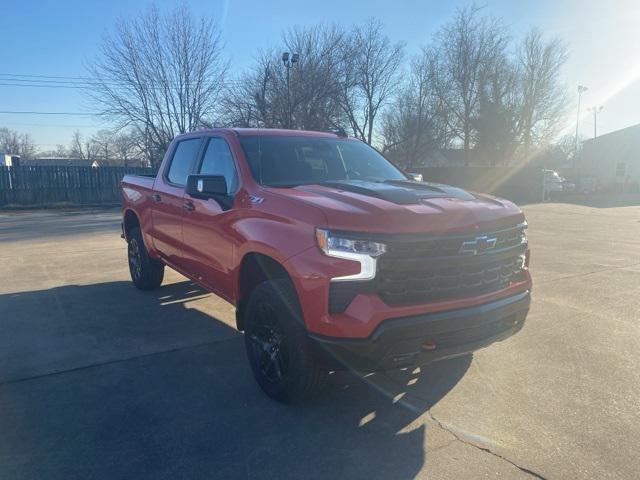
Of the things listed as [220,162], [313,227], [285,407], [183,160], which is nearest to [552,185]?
[183,160]

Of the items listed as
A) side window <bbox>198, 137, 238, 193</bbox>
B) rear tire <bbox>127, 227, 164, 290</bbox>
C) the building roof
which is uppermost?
the building roof

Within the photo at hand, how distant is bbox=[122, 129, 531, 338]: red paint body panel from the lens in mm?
3080

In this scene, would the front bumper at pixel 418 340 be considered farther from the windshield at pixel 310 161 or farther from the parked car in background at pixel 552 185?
the parked car in background at pixel 552 185

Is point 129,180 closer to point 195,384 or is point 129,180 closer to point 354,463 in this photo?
point 195,384

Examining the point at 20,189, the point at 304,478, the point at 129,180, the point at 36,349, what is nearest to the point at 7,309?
the point at 36,349

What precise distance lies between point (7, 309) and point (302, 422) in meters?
4.59

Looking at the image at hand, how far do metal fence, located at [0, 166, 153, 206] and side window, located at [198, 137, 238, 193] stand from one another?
19502mm

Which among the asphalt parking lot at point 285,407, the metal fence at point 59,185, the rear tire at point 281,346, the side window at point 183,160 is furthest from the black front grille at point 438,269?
the metal fence at point 59,185

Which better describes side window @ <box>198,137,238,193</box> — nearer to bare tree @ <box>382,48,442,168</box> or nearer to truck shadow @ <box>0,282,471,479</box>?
truck shadow @ <box>0,282,471,479</box>

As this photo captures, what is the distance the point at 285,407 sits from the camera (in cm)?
364

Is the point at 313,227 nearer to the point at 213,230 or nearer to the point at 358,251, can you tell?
the point at 358,251

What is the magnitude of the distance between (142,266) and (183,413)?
3.68 metres

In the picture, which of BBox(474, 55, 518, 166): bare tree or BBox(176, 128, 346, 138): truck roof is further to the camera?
BBox(474, 55, 518, 166): bare tree

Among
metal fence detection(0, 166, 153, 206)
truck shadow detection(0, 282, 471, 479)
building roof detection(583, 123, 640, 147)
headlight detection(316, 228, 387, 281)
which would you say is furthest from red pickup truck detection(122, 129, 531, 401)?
building roof detection(583, 123, 640, 147)
